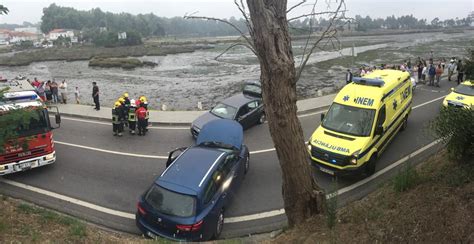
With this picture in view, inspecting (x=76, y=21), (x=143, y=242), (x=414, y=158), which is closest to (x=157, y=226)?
(x=143, y=242)

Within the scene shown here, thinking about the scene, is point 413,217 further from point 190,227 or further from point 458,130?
point 190,227

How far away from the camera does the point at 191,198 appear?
6758 mm

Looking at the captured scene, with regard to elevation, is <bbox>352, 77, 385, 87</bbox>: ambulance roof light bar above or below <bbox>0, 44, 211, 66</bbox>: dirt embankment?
below

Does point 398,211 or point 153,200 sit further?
point 153,200

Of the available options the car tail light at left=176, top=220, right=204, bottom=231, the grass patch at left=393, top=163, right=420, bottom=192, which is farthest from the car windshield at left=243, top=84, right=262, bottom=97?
the car tail light at left=176, top=220, right=204, bottom=231

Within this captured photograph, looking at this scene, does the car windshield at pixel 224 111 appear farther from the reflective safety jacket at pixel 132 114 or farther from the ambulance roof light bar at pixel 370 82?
the ambulance roof light bar at pixel 370 82

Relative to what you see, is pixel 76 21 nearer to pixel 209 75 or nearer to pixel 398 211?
pixel 209 75

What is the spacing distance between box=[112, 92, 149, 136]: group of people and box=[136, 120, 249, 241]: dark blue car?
5.42 metres

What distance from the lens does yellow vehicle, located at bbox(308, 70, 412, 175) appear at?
29.5 ft

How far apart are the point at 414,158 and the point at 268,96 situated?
7.64 metres

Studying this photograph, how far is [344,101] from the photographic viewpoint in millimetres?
10414

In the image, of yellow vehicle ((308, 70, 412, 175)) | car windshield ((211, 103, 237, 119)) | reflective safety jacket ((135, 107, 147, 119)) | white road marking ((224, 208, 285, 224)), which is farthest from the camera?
car windshield ((211, 103, 237, 119))

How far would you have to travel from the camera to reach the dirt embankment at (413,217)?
478 centimetres

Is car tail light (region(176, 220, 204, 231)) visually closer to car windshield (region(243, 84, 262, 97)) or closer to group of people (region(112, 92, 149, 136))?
group of people (region(112, 92, 149, 136))
